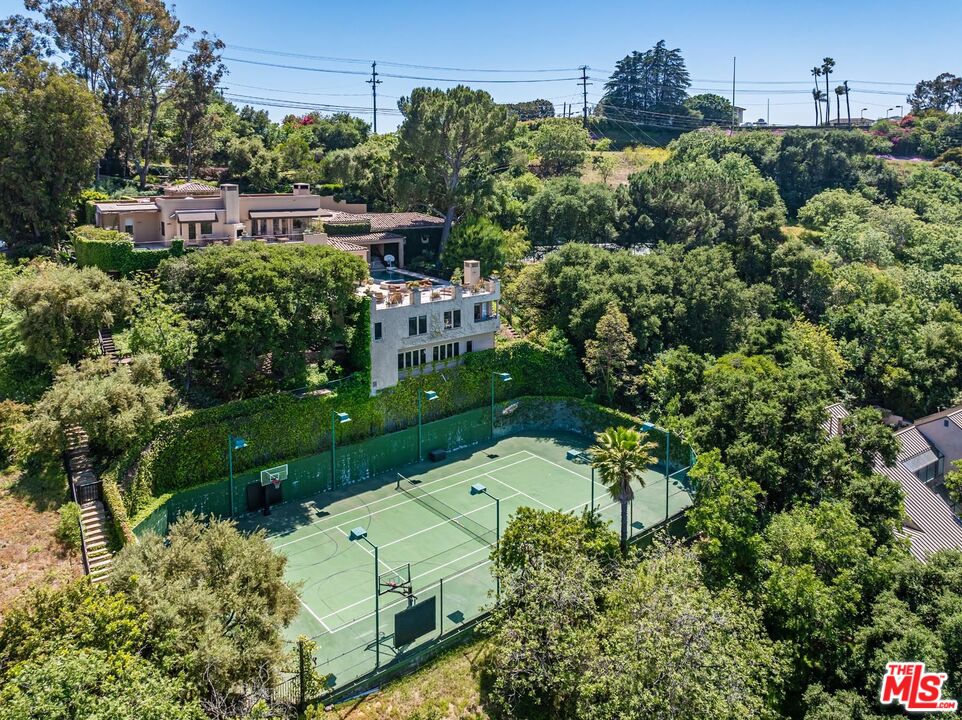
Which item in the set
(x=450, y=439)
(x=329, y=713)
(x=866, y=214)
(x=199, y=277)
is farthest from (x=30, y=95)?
(x=866, y=214)

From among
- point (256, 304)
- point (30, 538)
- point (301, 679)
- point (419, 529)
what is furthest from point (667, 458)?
point (30, 538)

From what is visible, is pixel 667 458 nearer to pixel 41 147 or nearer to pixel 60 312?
pixel 60 312

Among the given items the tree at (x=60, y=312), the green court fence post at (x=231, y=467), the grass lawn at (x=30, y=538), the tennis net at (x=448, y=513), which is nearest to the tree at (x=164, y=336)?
the tree at (x=60, y=312)

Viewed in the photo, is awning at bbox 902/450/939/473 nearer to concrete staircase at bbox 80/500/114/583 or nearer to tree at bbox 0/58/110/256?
concrete staircase at bbox 80/500/114/583

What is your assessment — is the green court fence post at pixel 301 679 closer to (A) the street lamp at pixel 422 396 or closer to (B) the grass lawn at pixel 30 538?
(B) the grass lawn at pixel 30 538

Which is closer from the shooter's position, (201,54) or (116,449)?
(116,449)

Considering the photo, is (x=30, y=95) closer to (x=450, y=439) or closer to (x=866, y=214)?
(x=450, y=439)

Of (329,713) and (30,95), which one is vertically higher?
(30,95)
